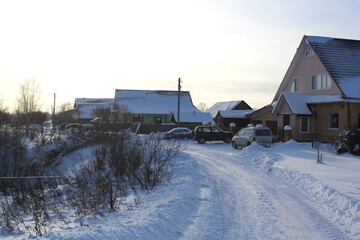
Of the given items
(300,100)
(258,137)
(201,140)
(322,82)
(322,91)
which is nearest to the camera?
(258,137)

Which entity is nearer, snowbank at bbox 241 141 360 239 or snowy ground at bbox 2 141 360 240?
snowy ground at bbox 2 141 360 240

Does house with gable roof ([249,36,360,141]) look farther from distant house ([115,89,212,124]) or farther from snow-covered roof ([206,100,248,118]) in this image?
snow-covered roof ([206,100,248,118])

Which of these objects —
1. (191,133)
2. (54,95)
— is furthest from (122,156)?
(54,95)

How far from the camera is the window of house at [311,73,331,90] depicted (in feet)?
94.2

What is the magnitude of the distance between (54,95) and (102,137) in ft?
234

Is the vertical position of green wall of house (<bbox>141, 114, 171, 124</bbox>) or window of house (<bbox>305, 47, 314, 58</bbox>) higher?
window of house (<bbox>305, 47, 314, 58</bbox>)

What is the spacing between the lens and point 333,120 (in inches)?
1109

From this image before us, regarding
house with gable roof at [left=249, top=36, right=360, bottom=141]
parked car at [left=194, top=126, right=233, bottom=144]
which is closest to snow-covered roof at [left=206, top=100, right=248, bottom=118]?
parked car at [left=194, top=126, right=233, bottom=144]

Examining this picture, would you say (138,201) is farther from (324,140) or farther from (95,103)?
(95,103)

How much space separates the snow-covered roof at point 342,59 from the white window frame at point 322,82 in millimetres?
886

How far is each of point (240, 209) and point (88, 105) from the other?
6947 centimetres

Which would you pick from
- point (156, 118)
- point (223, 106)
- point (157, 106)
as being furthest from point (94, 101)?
point (223, 106)

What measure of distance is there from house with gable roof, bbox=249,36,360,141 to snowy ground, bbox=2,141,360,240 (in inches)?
547

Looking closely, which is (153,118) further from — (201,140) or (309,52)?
(309,52)
